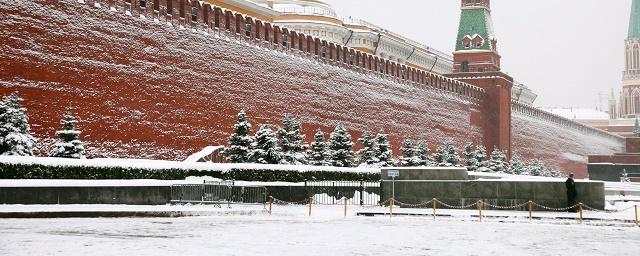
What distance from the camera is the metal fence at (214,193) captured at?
1856cm

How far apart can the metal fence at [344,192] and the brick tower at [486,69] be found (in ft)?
77.6

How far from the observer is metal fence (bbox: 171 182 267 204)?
18562 millimetres

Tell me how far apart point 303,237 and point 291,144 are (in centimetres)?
1274

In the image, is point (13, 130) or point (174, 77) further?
point (174, 77)

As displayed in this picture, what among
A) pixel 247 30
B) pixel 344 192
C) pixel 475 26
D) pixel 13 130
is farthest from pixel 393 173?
pixel 475 26

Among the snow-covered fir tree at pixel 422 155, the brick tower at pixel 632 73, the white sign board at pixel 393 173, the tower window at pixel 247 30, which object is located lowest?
the white sign board at pixel 393 173

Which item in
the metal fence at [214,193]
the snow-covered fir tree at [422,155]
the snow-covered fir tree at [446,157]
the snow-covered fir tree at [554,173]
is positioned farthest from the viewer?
the snow-covered fir tree at [554,173]

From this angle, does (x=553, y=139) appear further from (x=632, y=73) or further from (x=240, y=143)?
(x=632, y=73)

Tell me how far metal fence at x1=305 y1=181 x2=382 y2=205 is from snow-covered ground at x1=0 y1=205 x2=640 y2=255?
5.52m

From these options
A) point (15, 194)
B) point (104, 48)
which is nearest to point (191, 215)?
point (15, 194)

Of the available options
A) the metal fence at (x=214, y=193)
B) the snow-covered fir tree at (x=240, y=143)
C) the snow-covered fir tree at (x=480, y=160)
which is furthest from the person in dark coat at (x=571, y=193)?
the snow-covered fir tree at (x=480, y=160)

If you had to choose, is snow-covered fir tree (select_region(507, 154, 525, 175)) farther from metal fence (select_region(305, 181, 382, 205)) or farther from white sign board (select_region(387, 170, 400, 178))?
white sign board (select_region(387, 170, 400, 178))

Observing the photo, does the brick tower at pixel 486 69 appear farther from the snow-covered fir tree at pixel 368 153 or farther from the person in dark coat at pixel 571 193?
the person in dark coat at pixel 571 193

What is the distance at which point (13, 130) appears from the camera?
669 inches
